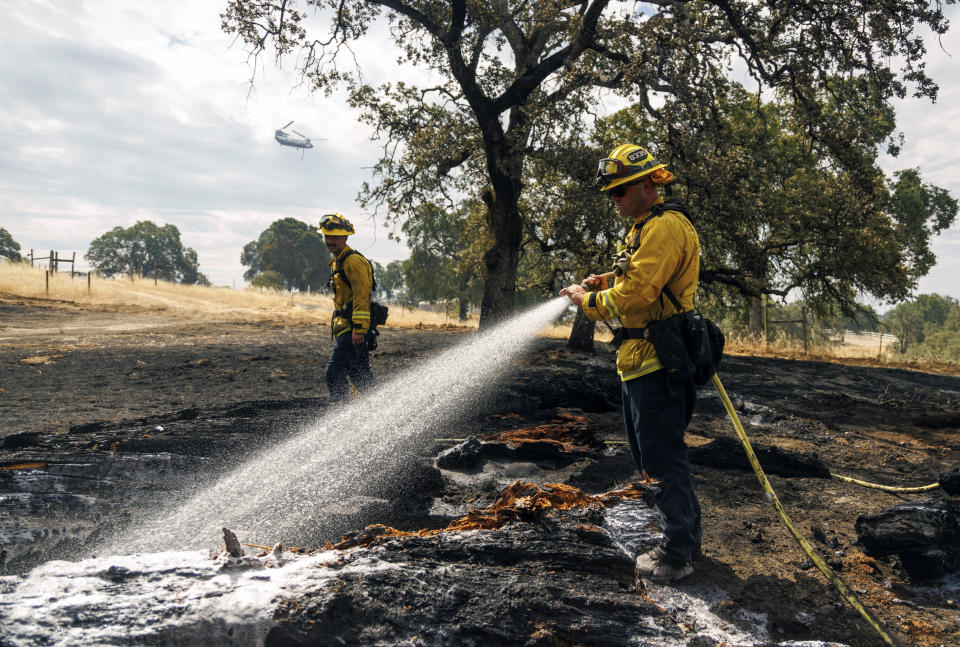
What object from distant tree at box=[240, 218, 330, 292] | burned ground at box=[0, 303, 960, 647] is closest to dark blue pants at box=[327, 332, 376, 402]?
burned ground at box=[0, 303, 960, 647]

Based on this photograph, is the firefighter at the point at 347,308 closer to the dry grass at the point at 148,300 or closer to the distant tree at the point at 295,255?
the dry grass at the point at 148,300

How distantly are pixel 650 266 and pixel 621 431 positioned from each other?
11.7ft

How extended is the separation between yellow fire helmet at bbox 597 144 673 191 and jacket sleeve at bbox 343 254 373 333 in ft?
10.2

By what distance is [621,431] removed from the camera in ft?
19.1

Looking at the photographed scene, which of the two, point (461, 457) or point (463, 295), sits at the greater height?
point (463, 295)

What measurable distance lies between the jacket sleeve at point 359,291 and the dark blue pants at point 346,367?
178 mm

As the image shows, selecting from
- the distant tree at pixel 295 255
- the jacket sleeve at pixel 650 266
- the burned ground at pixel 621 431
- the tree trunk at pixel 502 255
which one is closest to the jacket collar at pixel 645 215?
the jacket sleeve at pixel 650 266

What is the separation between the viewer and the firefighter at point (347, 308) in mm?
5336

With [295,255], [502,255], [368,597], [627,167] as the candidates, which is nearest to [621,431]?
[627,167]

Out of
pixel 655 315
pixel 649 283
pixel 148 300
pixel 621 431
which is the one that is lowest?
pixel 621 431

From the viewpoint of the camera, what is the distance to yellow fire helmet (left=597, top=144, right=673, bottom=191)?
2.81 m

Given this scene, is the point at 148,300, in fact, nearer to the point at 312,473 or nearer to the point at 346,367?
the point at 346,367

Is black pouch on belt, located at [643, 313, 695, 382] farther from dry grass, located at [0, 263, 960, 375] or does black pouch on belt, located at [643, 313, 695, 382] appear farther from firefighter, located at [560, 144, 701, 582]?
dry grass, located at [0, 263, 960, 375]

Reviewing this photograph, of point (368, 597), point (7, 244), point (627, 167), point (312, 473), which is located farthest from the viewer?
point (7, 244)
